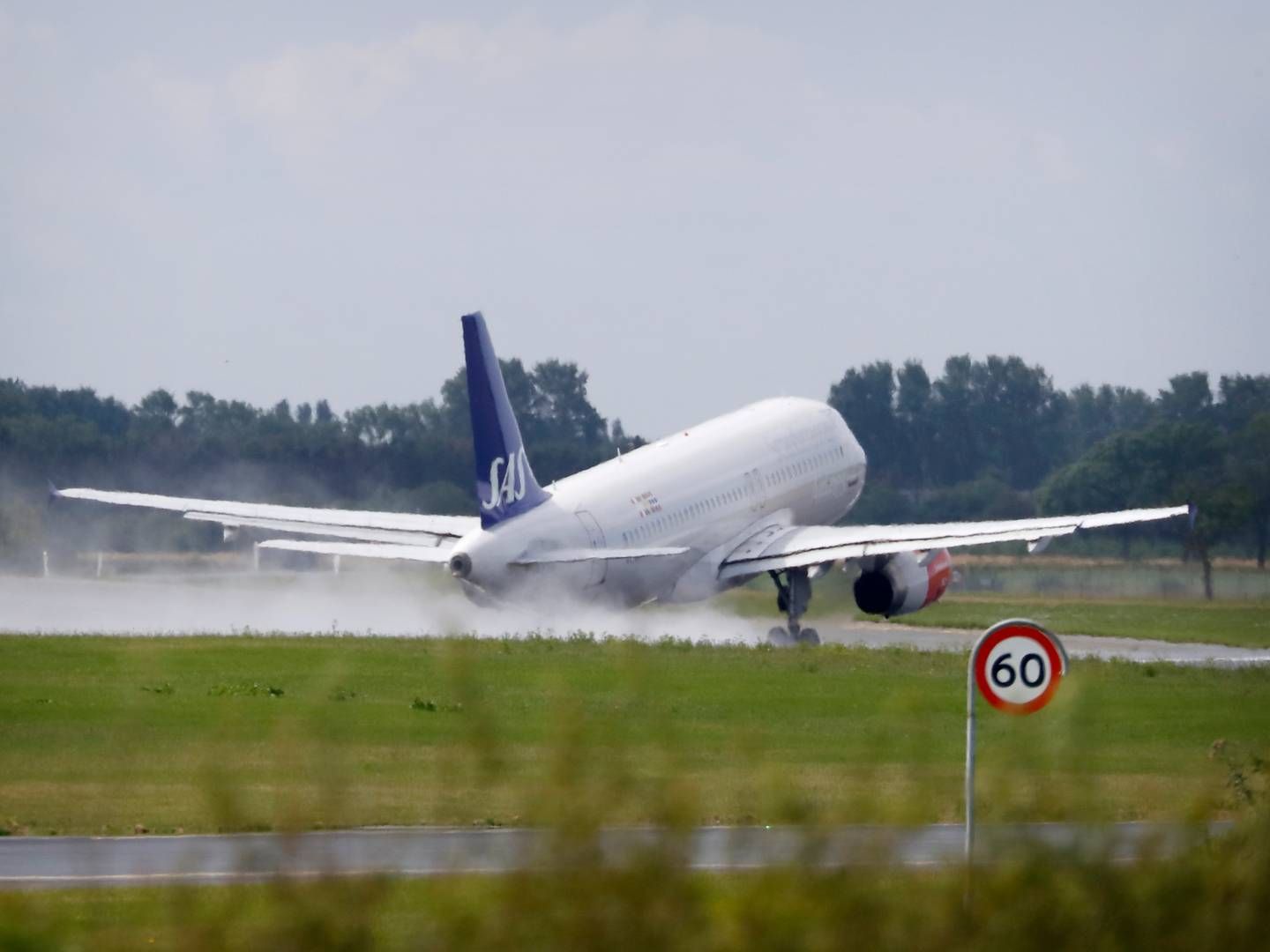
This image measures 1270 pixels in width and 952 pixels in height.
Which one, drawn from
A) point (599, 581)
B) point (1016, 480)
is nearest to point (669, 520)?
point (599, 581)

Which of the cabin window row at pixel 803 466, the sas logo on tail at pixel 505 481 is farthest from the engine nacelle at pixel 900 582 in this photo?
the sas logo on tail at pixel 505 481

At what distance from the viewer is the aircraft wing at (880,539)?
5009 centimetres

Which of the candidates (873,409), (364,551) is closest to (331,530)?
(364,551)

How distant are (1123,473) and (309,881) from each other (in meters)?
78.1

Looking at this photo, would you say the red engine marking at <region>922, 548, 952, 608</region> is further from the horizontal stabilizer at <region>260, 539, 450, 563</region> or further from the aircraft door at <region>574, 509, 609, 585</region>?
the horizontal stabilizer at <region>260, 539, 450, 563</region>

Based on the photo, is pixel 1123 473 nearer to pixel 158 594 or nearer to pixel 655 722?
pixel 158 594

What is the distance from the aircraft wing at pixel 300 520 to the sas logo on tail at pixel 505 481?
5.50 meters

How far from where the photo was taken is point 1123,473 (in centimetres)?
8412

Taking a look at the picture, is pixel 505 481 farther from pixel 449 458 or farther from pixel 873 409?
pixel 873 409

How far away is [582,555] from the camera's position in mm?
44938

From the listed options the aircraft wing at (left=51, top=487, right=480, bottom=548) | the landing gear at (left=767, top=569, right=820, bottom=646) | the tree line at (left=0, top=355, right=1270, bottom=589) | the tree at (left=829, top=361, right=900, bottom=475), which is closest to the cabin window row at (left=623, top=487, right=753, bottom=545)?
the landing gear at (left=767, top=569, right=820, bottom=646)

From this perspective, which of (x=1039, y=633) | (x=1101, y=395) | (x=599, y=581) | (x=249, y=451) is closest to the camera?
(x=1039, y=633)

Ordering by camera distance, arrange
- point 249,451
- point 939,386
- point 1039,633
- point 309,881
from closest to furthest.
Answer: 1. point 309,881
2. point 1039,633
3. point 249,451
4. point 939,386

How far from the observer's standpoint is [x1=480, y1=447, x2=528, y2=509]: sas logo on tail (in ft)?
146
